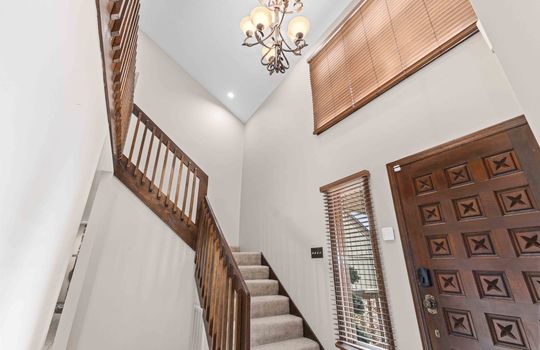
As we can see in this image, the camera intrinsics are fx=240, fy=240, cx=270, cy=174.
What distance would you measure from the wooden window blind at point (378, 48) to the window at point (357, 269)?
1.03 metres

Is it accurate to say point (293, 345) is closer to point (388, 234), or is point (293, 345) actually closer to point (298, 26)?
point (388, 234)

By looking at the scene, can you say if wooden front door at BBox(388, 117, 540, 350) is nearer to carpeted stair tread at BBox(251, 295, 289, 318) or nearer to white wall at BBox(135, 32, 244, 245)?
carpeted stair tread at BBox(251, 295, 289, 318)

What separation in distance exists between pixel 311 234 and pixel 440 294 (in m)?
1.46

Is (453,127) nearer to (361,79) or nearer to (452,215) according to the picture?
(452,215)

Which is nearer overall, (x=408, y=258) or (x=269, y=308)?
→ (x=408, y=258)

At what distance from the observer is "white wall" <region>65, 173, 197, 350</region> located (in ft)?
8.14

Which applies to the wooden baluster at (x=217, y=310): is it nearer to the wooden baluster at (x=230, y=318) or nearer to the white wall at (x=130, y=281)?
the wooden baluster at (x=230, y=318)

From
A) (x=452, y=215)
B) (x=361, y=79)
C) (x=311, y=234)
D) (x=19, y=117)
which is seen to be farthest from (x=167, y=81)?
(x=452, y=215)

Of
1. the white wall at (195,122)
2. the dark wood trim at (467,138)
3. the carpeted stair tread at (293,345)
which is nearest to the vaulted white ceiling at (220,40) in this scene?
the white wall at (195,122)

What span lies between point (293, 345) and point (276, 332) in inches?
8.6

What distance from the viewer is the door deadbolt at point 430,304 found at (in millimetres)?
1803

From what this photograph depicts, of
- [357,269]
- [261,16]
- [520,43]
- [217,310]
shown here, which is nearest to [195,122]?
[261,16]

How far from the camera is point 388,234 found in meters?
2.17

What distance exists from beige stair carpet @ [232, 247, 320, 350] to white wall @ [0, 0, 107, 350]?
1.87 m
